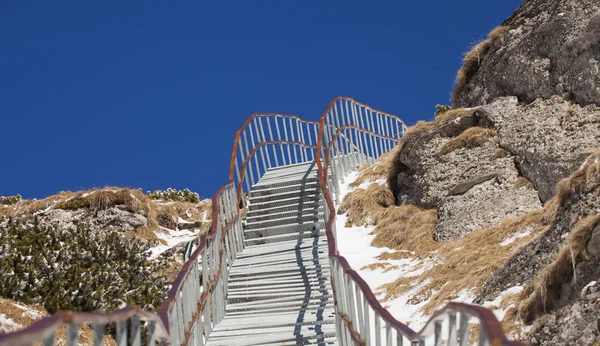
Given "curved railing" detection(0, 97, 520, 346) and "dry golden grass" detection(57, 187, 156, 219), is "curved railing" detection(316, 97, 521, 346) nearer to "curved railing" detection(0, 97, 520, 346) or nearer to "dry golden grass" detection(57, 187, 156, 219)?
"curved railing" detection(0, 97, 520, 346)

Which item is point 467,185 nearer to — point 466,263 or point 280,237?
point 280,237

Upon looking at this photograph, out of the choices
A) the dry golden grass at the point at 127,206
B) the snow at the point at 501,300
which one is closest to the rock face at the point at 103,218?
the dry golden grass at the point at 127,206

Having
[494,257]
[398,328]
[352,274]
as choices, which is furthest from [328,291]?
[398,328]

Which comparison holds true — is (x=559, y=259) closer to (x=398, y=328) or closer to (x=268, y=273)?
(x=398, y=328)

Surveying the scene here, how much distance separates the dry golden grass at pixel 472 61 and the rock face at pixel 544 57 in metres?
0.12

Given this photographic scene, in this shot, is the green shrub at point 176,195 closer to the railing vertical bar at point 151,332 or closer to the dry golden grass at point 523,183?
the dry golden grass at point 523,183

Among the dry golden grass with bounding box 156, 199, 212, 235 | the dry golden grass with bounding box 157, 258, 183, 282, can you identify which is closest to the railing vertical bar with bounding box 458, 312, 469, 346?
the dry golden grass with bounding box 157, 258, 183, 282

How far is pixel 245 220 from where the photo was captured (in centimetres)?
1455

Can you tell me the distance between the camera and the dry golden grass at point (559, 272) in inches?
249

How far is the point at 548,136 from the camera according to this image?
12.8 meters

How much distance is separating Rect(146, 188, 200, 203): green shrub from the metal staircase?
Answer: 6.85 metres

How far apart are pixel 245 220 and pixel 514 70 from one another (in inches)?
254

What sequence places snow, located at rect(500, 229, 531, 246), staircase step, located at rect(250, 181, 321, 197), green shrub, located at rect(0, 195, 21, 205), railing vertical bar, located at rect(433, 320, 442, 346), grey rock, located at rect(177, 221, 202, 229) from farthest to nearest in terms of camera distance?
green shrub, located at rect(0, 195, 21, 205), grey rock, located at rect(177, 221, 202, 229), staircase step, located at rect(250, 181, 321, 197), snow, located at rect(500, 229, 531, 246), railing vertical bar, located at rect(433, 320, 442, 346)

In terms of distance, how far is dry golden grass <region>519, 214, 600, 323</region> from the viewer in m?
6.32
